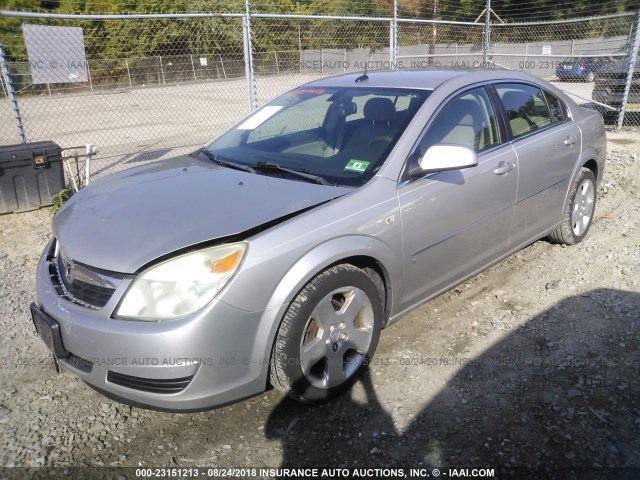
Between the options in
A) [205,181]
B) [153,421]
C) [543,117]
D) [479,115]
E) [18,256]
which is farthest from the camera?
[18,256]

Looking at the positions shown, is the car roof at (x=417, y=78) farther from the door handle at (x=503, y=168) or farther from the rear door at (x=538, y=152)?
the door handle at (x=503, y=168)

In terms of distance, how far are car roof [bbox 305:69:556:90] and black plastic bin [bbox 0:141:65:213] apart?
3.38m

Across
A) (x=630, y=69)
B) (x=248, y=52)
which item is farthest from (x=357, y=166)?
(x=630, y=69)

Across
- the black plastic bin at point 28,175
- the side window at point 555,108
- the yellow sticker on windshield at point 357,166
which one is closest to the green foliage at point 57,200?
A: the black plastic bin at point 28,175

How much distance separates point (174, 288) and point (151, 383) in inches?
17.7

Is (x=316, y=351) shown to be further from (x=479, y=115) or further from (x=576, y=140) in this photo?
(x=576, y=140)

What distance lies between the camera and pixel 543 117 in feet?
14.3

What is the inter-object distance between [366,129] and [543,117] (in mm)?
1837

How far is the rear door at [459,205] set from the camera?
314 centimetres

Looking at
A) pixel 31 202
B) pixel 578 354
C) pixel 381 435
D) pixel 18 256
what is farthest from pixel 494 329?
pixel 31 202

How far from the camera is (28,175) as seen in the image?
5805 mm

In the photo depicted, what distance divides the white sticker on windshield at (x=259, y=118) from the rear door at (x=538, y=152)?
1.72 meters

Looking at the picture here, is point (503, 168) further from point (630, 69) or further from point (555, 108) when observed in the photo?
point (630, 69)

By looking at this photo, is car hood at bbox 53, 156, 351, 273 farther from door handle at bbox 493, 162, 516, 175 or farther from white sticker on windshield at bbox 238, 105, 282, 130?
door handle at bbox 493, 162, 516, 175
